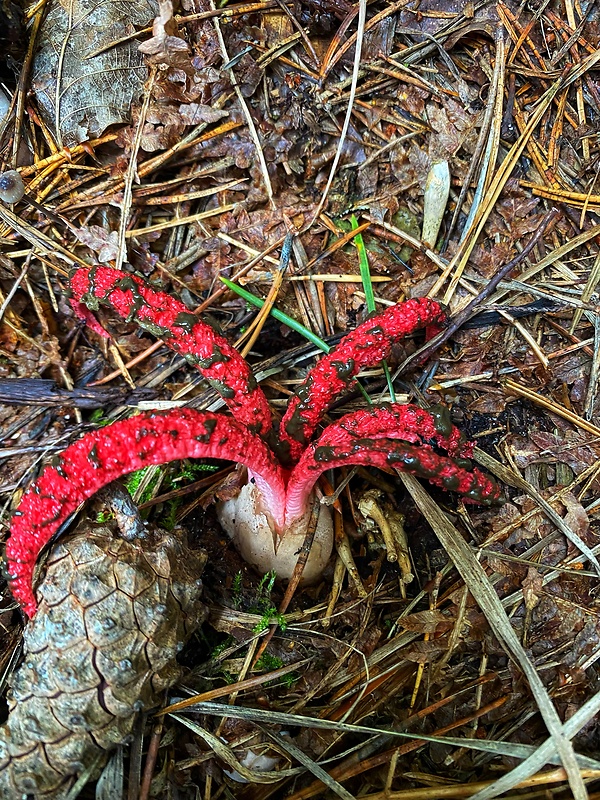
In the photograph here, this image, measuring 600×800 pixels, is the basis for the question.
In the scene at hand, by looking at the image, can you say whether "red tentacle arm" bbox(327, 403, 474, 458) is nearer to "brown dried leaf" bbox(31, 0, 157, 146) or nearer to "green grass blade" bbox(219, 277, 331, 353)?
"green grass blade" bbox(219, 277, 331, 353)

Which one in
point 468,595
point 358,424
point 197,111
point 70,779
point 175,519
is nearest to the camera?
point 70,779

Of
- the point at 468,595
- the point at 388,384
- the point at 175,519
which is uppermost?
the point at 388,384

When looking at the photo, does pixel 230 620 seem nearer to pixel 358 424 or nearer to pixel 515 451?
pixel 358 424

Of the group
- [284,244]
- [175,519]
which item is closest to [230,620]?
[175,519]

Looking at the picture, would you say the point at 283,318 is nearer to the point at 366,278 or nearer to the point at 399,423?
the point at 366,278

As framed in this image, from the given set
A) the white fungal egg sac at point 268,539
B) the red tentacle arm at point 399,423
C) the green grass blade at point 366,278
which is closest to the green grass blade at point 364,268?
the green grass blade at point 366,278

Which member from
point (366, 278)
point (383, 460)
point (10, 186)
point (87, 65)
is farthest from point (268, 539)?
point (87, 65)

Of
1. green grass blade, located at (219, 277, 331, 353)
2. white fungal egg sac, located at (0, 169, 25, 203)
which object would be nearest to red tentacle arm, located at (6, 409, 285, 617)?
green grass blade, located at (219, 277, 331, 353)
